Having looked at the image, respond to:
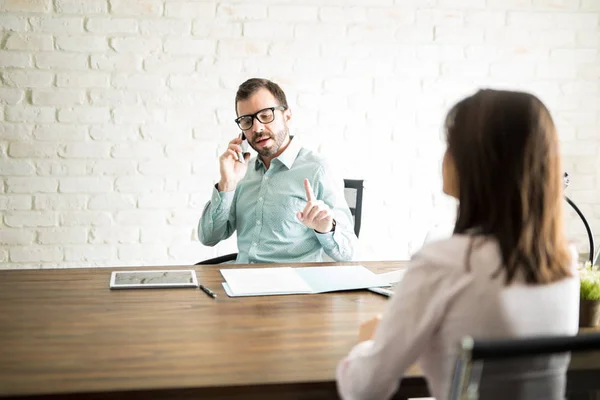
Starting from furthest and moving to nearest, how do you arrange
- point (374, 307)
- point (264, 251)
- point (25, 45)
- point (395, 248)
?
point (395, 248)
point (25, 45)
point (264, 251)
point (374, 307)

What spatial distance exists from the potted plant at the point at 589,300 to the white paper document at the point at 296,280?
0.57 meters

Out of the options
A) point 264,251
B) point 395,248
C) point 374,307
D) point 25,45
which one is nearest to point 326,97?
point 395,248

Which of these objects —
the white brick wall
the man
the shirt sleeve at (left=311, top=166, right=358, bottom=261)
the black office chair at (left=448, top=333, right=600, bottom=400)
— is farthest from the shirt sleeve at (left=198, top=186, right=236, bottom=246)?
the black office chair at (left=448, top=333, right=600, bottom=400)

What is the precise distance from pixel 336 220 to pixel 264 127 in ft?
1.50

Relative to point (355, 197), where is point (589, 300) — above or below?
below

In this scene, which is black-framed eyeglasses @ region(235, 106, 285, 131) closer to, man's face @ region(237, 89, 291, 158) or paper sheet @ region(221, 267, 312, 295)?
man's face @ region(237, 89, 291, 158)

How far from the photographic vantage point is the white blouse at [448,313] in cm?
101

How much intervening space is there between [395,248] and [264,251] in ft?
3.81

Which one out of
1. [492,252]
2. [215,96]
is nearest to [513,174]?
[492,252]

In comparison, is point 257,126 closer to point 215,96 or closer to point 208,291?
point 215,96

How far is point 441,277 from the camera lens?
3.38 feet

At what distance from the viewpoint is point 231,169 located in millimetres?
2582

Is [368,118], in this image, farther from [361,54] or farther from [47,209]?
[47,209]

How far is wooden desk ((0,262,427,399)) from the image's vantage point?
1180 mm
